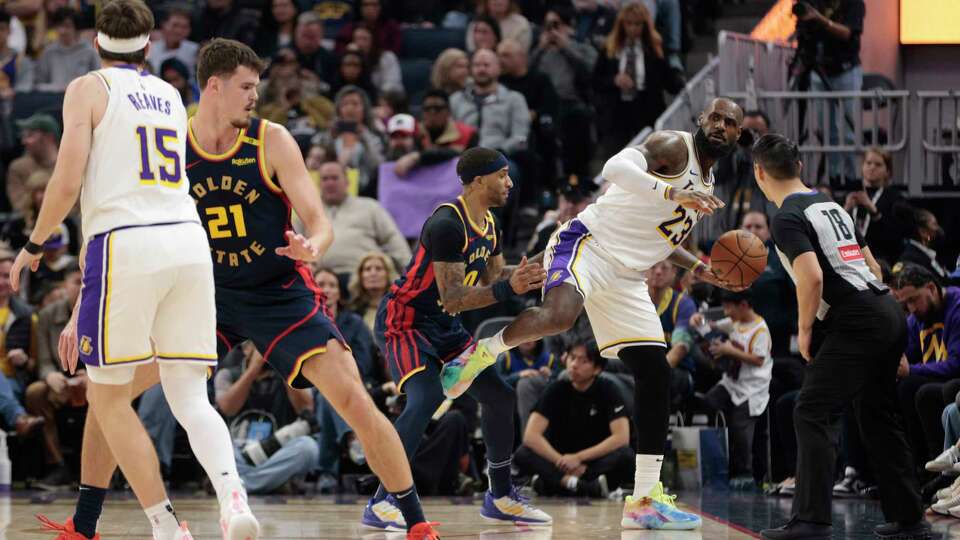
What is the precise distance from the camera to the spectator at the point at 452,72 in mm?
13742

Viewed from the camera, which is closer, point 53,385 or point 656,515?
point 656,515

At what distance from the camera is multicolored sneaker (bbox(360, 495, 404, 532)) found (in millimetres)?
7156

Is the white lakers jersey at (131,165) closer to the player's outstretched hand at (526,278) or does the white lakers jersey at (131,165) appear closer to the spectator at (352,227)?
the player's outstretched hand at (526,278)

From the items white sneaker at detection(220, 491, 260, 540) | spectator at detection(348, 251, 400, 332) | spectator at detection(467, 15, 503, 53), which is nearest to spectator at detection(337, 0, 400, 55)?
spectator at detection(467, 15, 503, 53)

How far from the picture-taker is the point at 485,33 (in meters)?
14.1

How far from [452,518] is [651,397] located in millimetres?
1491

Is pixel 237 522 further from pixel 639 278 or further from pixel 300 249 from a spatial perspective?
pixel 639 278

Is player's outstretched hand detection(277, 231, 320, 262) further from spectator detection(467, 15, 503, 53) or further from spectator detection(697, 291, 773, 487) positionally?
spectator detection(467, 15, 503, 53)

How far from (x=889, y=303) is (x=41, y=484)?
6.82 m

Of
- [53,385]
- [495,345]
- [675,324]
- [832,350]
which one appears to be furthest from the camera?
[53,385]

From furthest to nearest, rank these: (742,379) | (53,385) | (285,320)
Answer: (53,385) → (742,379) → (285,320)

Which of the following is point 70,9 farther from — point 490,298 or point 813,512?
point 813,512

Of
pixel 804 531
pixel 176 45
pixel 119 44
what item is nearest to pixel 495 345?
pixel 804 531

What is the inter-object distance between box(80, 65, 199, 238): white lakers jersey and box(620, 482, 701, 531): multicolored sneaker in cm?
286
